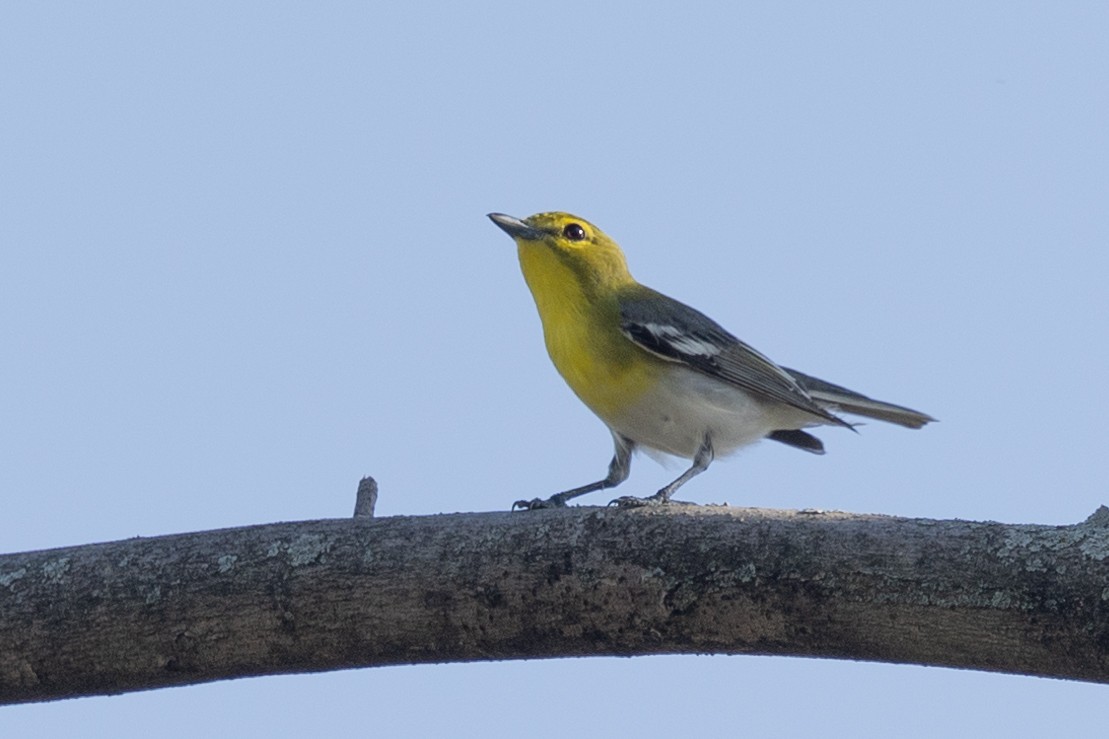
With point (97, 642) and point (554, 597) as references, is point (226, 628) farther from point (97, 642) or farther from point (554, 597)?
point (554, 597)

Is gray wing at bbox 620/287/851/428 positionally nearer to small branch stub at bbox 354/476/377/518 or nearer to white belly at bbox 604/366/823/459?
white belly at bbox 604/366/823/459

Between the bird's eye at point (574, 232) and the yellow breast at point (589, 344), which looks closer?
the yellow breast at point (589, 344)

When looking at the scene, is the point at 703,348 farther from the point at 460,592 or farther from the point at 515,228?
the point at 460,592

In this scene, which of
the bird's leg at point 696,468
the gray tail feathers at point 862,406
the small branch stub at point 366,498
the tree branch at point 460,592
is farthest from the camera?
the gray tail feathers at point 862,406

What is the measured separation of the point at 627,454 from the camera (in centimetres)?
678

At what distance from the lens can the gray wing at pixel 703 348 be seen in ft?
21.8

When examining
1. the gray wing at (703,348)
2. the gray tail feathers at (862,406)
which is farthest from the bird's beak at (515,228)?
the gray tail feathers at (862,406)

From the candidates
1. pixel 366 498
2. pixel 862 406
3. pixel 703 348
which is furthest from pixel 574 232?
pixel 366 498

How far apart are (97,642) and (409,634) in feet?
2.90

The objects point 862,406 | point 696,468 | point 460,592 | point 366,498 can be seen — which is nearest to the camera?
point 460,592

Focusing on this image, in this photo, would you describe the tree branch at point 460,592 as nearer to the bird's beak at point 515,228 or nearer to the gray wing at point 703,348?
the gray wing at point 703,348

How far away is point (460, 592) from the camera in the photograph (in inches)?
149

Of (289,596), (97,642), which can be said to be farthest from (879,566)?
(97,642)

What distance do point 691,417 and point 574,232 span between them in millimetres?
1448
